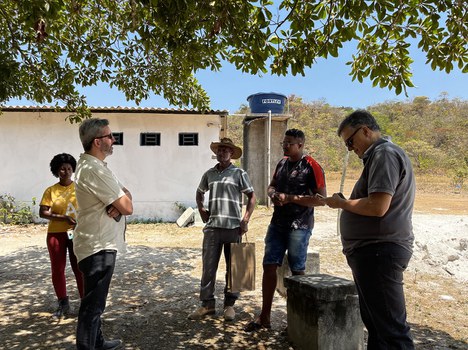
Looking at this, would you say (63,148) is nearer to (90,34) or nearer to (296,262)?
(90,34)

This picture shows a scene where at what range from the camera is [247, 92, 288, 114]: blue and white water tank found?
1288cm

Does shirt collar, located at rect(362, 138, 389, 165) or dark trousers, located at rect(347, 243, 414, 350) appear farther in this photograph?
shirt collar, located at rect(362, 138, 389, 165)

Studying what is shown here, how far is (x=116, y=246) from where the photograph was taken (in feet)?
8.46

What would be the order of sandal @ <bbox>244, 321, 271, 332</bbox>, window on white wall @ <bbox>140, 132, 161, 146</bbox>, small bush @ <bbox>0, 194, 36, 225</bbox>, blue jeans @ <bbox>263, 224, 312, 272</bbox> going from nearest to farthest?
blue jeans @ <bbox>263, 224, 312, 272</bbox>
sandal @ <bbox>244, 321, 271, 332</bbox>
small bush @ <bbox>0, 194, 36, 225</bbox>
window on white wall @ <bbox>140, 132, 161, 146</bbox>

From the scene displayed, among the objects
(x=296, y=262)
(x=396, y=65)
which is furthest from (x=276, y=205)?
(x=396, y=65)

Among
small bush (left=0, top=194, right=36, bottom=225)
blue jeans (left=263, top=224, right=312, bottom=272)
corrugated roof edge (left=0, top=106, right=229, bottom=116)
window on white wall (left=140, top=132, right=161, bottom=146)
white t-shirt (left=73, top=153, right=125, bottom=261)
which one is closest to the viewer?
white t-shirt (left=73, top=153, right=125, bottom=261)

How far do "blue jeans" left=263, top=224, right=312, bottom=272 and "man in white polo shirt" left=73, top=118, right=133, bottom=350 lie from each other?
1457 millimetres

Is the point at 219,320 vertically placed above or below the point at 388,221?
below

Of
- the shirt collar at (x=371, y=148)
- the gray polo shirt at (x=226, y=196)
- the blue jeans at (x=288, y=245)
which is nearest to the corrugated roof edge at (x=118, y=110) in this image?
the gray polo shirt at (x=226, y=196)

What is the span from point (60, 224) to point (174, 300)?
5.48 ft

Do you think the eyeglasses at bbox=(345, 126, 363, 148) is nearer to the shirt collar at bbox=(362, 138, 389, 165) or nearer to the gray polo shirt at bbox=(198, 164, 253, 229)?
the shirt collar at bbox=(362, 138, 389, 165)

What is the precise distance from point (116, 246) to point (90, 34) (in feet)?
13.4

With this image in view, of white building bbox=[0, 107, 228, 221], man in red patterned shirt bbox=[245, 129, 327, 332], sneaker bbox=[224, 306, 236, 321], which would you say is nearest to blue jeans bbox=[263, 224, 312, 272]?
man in red patterned shirt bbox=[245, 129, 327, 332]

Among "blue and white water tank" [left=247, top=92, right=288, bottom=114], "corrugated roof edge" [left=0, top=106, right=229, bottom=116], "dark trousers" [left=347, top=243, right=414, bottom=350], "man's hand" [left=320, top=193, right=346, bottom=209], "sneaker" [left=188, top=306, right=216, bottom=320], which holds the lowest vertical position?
"sneaker" [left=188, top=306, right=216, bottom=320]
